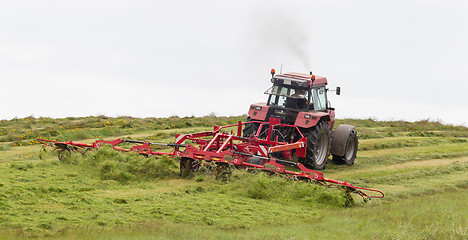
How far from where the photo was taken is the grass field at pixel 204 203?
7480 millimetres

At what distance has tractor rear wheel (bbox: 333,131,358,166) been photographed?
14570 millimetres

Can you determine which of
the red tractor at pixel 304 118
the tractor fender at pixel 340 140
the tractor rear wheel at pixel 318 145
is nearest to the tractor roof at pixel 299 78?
the red tractor at pixel 304 118

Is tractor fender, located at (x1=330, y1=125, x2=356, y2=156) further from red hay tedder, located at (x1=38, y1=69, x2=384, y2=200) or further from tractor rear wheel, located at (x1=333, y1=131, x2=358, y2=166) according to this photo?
tractor rear wheel, located at (x1=333, y1=131, x2=358, y2=166)

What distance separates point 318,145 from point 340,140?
1051mm

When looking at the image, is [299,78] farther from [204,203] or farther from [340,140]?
[204,203]

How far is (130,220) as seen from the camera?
7.71m

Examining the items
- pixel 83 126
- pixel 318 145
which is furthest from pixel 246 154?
pixel 83 126

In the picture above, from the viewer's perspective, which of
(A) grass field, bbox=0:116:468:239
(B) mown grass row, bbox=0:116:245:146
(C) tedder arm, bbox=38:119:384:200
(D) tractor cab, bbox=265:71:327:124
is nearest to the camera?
(A) grass field, bbox=0:116:468:239

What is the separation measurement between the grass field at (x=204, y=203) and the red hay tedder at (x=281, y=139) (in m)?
0.40

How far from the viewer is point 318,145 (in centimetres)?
1361

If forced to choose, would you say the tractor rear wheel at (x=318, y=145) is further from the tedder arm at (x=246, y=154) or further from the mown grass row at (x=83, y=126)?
the mown grass row at (x=83, y=126)

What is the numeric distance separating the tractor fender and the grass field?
49 centimetres

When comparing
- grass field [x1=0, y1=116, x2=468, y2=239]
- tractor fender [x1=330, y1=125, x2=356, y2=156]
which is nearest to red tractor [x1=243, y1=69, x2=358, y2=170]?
tractor fender [x1=330, y1=125, x2=356, y2=156]

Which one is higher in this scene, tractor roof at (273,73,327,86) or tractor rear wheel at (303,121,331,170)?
tractor roof at (273,73,327,86)
